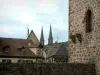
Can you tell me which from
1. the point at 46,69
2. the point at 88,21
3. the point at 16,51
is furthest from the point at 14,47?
the point at 46,69

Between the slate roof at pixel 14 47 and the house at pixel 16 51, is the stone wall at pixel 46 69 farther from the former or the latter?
the slate roof at pixel 14 47

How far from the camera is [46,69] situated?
1518 cm

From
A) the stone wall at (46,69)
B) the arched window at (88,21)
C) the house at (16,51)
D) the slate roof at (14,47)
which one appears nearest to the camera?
the stone wall at (46,69)

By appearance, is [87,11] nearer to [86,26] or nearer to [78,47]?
[86,26]

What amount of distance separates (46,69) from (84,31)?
3.63m

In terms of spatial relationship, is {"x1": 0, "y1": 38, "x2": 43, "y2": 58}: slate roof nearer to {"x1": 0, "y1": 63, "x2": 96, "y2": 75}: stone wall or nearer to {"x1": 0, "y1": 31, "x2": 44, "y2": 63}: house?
{"x1": 0, "y1": 31, "x2": 44, "y2": 63}: house

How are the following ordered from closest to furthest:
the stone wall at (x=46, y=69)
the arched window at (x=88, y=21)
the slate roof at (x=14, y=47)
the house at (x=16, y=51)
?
the stone wall at (x=46, y=69)
the arched window at (x=88, y=21)
the house at (x=16, y=51)
the slate roof at (x=14, y=47)

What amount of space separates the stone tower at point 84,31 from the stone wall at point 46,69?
0.68 meters

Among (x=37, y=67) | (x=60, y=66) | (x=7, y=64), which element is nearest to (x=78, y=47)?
(x=60, y=66)

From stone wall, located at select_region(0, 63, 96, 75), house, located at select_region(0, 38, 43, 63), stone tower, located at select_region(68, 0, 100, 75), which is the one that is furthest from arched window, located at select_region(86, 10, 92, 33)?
house, located at select_region(0, 38, 43, 63)

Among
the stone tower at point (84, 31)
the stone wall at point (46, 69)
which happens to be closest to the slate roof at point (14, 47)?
the stone tower at point (84, 31)

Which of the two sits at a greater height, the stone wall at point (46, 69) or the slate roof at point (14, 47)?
the slate roof at point (14, 47)

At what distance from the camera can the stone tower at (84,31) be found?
16281 millimetres

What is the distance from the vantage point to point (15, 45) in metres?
49.3
